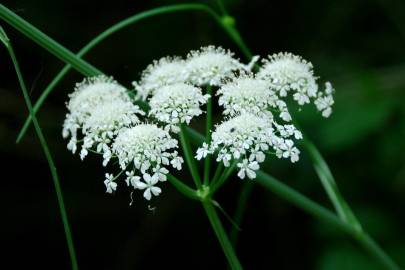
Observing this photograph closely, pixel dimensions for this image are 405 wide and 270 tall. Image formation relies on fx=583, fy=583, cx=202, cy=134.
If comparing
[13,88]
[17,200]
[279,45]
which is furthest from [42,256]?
[279,45]

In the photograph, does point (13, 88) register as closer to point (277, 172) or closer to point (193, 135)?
point (277, 172)

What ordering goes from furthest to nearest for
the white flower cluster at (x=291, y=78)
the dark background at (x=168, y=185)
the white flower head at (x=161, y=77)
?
the dark background at (x=168, y=185) → the white flower head at (x=161, y=77) → the white flower cluster at (x=291, y=78)

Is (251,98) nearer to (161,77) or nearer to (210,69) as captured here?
(210,69)

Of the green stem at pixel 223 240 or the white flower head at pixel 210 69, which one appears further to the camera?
the white flower head at pixel 210 69

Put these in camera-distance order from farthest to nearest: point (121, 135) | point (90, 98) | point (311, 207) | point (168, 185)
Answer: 1. point (168, 185)
2. point (90, 98)
3. point (311, 207)
4. point (121, 135)

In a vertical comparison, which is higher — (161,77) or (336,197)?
(161,77)

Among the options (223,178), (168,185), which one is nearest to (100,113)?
(223,178)

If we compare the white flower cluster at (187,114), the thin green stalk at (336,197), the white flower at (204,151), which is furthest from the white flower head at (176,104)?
the thin green stalk at (336,197)

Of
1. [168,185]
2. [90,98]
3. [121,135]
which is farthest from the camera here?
[168,185]

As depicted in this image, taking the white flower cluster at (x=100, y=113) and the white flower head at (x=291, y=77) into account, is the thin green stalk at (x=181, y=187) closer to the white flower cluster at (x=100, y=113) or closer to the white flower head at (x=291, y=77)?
the white flower cluster at (x=100, y=113)
